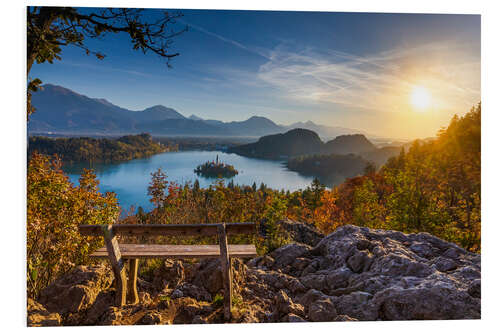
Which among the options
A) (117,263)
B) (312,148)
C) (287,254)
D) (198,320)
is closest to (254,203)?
(287,254)

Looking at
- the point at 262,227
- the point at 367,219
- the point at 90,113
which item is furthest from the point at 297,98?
the point at 90,113

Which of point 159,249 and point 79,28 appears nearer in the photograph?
point 159,249

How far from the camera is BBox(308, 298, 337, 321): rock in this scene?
3.05m

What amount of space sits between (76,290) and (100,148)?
3133 millimetres

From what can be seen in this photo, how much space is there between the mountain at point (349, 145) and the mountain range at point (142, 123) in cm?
19

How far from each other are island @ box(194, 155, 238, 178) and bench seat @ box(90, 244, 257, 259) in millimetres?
2634

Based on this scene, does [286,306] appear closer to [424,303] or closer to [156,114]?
[424,303]

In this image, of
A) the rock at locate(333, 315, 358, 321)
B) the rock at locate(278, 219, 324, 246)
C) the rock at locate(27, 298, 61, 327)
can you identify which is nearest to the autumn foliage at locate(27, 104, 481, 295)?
the rock at locate(278, 219, 324, 246)

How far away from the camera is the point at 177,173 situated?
5.73 m

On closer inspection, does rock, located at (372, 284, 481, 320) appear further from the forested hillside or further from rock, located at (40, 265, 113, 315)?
the forested hillside

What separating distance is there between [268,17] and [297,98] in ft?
4.99

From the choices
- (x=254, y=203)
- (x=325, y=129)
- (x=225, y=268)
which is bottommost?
(x=225, y=268)

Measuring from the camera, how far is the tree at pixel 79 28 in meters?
3.25
